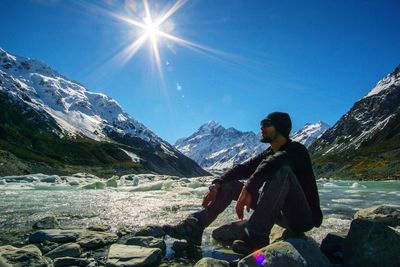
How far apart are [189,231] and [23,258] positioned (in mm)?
3565

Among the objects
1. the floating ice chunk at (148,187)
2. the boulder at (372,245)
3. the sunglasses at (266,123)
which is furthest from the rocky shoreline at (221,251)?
the floating ice chunk at (148,187)

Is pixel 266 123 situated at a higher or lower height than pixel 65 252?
higher

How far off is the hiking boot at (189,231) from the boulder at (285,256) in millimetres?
2834

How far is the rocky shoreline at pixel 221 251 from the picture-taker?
18.3ft

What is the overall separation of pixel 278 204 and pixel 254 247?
1.04 meters

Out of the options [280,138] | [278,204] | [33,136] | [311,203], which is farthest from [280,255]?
[33,136]

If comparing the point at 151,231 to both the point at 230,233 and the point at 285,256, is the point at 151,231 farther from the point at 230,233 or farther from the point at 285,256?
the point at 285,256

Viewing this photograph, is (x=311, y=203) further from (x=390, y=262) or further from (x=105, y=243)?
(x=105, y=243)

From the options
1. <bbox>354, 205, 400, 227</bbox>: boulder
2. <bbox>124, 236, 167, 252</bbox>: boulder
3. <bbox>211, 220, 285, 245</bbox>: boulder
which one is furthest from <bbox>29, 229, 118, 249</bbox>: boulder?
<bbox>354, 205, 400, 227</bbox>: boulder

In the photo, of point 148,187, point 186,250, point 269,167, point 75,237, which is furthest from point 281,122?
point 148,187

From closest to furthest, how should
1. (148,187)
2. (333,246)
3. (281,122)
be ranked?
(281,122) → (333,246) → (148,187)

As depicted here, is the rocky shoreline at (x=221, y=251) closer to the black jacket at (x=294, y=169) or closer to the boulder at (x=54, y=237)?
the boulder at (x=54, y=237)

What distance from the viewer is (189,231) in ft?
27.3

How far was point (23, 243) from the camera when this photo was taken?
8.89m
